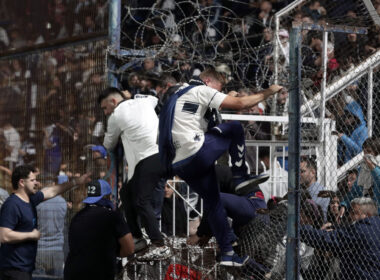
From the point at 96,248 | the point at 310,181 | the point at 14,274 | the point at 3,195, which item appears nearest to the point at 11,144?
the point at 3,195

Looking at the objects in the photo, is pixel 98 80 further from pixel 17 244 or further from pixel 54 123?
pixel 17 244

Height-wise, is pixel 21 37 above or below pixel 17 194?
above

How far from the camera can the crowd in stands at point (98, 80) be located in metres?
9.27

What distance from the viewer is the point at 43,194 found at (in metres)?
9.76

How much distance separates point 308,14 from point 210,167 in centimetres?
469

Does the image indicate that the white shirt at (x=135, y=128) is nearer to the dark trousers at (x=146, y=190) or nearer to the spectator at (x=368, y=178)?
the dark trousers at (x=146, y=190)

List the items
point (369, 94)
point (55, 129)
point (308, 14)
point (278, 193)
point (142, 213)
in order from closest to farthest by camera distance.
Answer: point (369, 94)
point (142, 213)
point (278, 193)
point (55, 129)
point (308, 14)

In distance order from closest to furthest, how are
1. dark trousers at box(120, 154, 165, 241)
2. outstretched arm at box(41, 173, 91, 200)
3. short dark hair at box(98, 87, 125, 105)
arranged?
dark trousers at box(120, 154, 165, 241) → short dark hair at box(98, 87, 125, 105) → outstretched arm at box(41, 173, 91, 200)

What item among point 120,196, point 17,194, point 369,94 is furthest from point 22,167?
point 369,94

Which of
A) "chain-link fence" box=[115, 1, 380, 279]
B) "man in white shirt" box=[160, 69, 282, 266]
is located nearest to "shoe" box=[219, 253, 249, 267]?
"man in white shirt" box=[160, 69, 282, 266]

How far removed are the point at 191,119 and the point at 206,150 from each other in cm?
32

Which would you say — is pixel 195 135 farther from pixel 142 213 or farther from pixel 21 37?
pixel 21 37

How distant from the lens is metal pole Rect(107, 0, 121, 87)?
370 inches

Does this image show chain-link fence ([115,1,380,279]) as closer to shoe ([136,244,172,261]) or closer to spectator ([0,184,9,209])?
shoe ([136,244,172,261])
